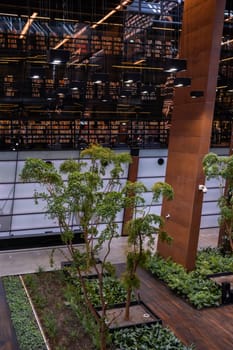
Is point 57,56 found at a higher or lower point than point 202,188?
higher

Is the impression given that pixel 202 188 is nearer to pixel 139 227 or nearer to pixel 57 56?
pixel 139 227

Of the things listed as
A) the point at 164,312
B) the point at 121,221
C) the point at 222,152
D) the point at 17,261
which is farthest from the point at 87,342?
the point at 222,152

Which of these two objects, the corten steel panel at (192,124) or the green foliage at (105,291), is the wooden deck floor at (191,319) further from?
the corten steel panel at (192,124)

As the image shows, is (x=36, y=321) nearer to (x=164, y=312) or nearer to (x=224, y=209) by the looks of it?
(x=164, y=312)

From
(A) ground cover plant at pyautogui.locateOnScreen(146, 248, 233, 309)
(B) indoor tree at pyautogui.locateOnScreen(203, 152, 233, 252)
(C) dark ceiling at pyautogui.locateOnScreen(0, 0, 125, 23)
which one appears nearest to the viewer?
(B) indoor tree at pyautogui.locateOnScreen(203, 152, 233, 252)

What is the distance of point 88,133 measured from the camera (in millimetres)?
13703

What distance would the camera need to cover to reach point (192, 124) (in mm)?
9578

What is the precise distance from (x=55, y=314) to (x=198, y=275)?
3.60 m

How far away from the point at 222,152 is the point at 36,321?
950cm

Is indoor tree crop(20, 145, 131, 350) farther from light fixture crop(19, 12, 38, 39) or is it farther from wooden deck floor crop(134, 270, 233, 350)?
light fixture crop(19, 12, 38, 39)

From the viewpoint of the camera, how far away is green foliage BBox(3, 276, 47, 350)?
21.3 feet

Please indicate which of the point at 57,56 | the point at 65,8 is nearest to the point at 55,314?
the point at 57,56

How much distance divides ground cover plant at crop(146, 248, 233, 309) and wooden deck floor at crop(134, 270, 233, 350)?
18cm

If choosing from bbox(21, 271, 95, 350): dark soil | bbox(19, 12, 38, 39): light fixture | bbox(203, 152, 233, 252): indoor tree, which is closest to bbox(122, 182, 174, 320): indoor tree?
bbox(21, 271, 95, 350): dark soil
